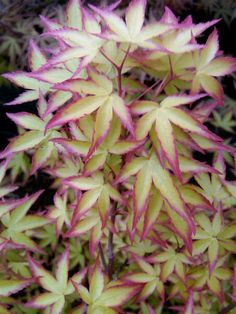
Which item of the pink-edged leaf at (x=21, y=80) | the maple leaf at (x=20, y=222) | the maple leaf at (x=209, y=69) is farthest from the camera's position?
Answer: the maple leaf at (x=20, y=222)

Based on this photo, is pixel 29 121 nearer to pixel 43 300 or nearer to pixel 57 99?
pixel 57 99

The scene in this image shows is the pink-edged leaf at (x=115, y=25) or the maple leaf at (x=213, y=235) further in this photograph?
the maple leaf at (x=213, y=235)

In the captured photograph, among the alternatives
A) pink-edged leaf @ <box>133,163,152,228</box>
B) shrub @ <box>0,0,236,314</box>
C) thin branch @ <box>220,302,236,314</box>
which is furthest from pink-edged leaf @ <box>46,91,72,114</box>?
thin branch @ <box>220,302,236,314</box>

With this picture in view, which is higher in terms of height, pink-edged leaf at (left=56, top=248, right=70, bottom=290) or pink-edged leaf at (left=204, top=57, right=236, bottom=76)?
pink-edged leaf at (left=204, top=57, right=236, bottom=76)

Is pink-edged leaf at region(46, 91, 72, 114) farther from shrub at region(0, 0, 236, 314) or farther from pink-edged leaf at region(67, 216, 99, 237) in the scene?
pink-edged leaf at region(67, 216, 99, 237)

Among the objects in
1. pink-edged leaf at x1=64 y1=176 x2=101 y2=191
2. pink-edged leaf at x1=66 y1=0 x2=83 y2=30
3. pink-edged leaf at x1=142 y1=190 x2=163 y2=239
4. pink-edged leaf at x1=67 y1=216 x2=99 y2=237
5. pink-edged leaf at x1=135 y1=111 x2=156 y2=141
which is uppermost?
pink-edged leaf at x1=66 y1=0 x2=83 y2=30

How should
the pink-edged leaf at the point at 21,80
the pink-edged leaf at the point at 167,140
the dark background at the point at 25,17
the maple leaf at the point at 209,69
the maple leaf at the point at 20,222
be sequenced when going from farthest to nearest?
1. the dark background at the point at 25,17
2. the maple leaf at the point at 20,222
3. the pink-edged leaf at the point at 21,80
4. the maple leaf at the point at 209,69
5. the pink-edged leaf at the point at 167,140

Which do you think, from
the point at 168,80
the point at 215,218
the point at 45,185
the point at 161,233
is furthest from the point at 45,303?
the point at 45,185

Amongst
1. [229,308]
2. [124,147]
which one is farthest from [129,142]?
[229,308]

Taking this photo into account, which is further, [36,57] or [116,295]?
[36,57]

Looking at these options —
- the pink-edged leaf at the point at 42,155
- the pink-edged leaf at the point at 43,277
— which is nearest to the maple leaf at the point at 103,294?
the pink-edged leaf at the point at 43,277

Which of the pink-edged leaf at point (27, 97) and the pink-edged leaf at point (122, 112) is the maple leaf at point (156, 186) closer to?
the pink-edged leaf at point (122, 112)

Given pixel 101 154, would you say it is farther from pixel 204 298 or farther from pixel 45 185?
pixel 45 185

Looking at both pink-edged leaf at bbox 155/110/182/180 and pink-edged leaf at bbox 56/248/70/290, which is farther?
pink-edged leaf at bbox 56/248/70/290
